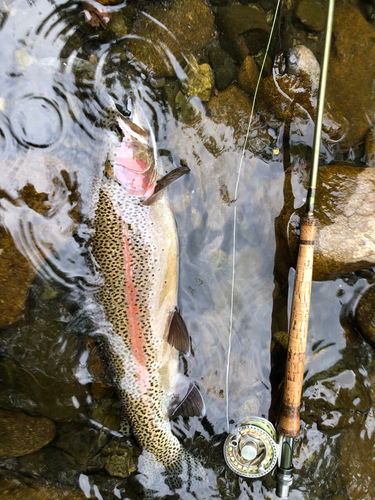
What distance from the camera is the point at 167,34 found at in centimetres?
248

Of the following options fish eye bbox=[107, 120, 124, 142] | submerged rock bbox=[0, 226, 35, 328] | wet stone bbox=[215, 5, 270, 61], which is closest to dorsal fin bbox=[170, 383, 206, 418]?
submerged rock bbox=[0, 226, 35, 328]

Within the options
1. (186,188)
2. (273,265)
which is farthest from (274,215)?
(186,188)

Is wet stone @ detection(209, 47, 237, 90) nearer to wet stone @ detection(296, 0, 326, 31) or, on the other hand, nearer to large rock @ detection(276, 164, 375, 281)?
wet stone @ detection(296, 0, 326, 31)

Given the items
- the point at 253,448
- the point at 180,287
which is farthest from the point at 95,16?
the point at 253,448

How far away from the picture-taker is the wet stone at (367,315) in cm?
252

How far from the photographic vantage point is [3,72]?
7.69ft

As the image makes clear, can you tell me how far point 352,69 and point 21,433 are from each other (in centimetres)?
384

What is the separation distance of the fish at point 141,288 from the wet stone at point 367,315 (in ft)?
4.62

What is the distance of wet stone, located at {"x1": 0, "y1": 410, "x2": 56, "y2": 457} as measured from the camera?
251 centimetres

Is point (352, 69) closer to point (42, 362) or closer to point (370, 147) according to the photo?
point (370, 147)

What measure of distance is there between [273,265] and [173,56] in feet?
6.02

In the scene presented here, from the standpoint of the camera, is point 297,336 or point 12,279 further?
point 12,279

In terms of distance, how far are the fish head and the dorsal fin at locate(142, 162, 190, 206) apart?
0.14 feet

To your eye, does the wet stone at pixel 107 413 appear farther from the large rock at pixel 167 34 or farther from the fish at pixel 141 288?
the large rock at pixel 167 34
